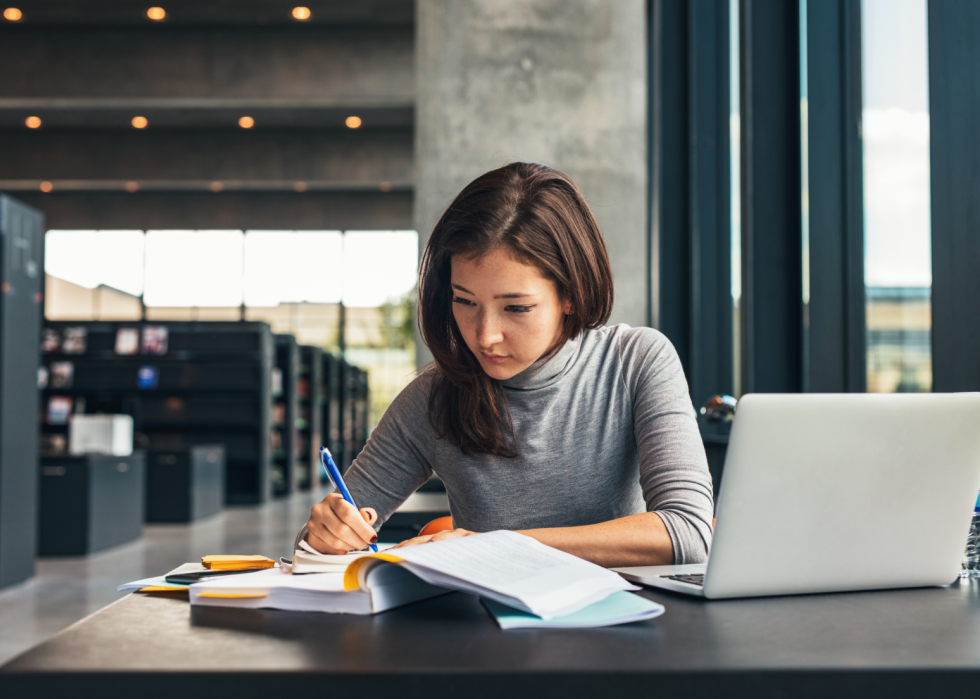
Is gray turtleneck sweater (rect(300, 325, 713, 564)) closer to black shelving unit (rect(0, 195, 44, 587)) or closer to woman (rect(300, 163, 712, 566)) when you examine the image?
woman (rect(300, 163, 712, 566))

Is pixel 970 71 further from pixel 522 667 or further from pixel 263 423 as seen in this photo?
pixel 263 423

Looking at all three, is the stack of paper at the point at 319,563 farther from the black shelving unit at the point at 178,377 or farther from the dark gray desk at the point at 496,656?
the black shelving unit at the point at 178,377

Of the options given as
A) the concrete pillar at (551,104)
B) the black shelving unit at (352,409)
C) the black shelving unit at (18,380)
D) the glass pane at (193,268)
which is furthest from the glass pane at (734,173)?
the glass pane at (193,268)

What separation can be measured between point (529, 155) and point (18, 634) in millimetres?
3164

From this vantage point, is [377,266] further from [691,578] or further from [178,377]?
[691,578]

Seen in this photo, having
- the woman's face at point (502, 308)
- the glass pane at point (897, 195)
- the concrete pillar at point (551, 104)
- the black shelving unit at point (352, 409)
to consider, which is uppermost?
the concrete pillar at point (551, 104)

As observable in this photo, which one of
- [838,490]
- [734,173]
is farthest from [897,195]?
[734,173]

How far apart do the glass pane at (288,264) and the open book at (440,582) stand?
1309 cm

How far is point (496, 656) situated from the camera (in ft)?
1.92

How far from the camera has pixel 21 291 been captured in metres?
4.27

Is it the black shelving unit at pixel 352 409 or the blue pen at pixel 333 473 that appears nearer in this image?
the blue pen at pixel 333 473

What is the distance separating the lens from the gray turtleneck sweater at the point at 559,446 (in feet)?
4.38

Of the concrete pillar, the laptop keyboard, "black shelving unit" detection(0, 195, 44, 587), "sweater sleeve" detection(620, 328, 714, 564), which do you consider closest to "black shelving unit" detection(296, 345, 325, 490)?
"black shelving unit" detection(0, 195, 44, 587)

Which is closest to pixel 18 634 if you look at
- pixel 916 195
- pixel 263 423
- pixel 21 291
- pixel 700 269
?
pixel 21 291
